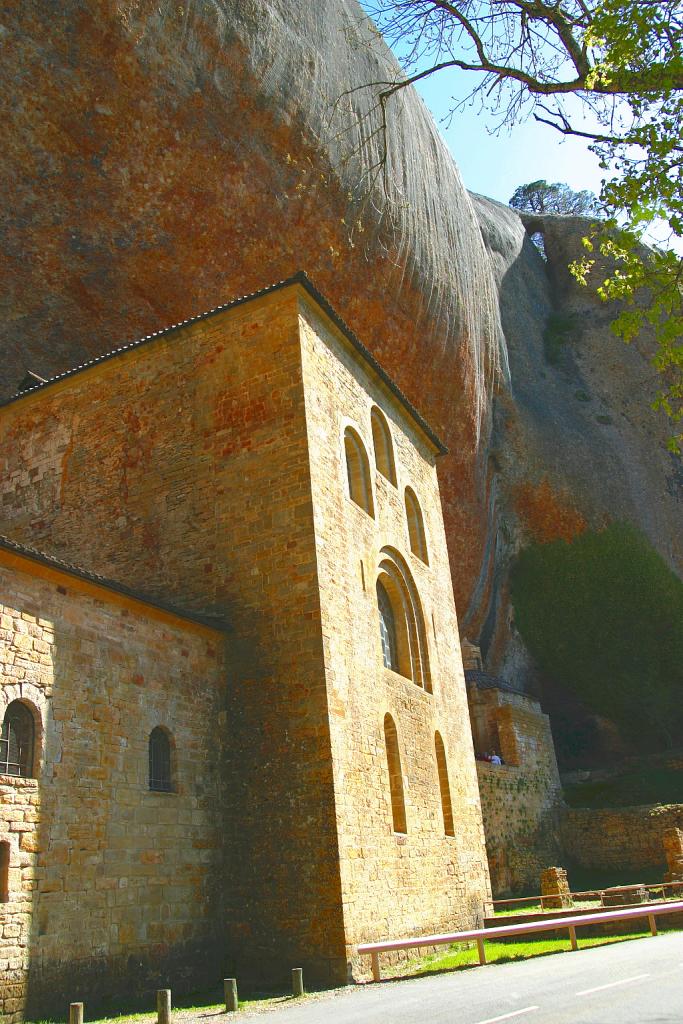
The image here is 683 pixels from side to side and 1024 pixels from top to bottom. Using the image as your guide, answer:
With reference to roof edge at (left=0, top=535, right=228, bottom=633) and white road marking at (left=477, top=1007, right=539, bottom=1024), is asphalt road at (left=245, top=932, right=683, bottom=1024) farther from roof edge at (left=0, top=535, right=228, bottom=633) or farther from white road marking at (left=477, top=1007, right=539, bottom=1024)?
roof edge at (left=0, top=535, right=228, bottom=633)

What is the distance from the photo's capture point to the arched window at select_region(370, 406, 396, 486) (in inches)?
586

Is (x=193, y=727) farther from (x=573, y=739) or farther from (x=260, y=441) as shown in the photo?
(x=573, y=739)

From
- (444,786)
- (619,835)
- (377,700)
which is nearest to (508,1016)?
(377,700)

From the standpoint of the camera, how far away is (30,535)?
A: 13484 millimetres

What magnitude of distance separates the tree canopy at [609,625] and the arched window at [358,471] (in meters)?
19.6

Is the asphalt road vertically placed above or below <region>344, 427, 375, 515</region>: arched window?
below

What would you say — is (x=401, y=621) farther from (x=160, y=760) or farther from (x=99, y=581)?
(x=99, y=581)

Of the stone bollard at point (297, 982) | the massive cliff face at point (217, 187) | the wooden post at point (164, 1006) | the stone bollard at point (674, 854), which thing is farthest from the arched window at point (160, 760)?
the stone bollard at point (674, 854)

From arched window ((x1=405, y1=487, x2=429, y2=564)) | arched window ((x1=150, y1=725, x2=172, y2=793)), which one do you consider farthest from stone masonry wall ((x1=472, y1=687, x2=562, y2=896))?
arched window ((x1=150, y1=725, x2=172, y2=793))

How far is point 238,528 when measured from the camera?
1162cm

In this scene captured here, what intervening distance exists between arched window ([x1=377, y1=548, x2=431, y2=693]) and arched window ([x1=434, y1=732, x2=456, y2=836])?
3.06 feet

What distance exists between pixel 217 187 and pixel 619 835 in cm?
2036

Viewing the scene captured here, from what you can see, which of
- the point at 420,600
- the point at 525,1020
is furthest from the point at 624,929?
the point at 525,1020

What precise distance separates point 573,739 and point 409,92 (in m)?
23.9
